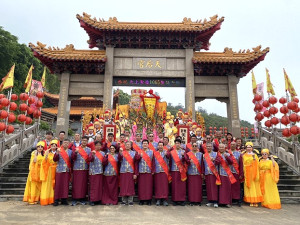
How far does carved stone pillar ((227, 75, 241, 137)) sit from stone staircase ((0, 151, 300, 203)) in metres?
3.10

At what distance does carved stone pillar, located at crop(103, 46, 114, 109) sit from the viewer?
1087cm

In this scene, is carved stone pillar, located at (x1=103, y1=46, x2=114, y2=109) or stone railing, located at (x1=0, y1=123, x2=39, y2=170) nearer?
stone railing, located at (x1=0, y1=123, x2=39, y2=170)

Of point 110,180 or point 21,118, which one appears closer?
point 110,180

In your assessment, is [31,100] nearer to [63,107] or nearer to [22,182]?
[63,107]

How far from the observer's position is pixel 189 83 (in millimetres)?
11188

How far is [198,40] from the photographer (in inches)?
474

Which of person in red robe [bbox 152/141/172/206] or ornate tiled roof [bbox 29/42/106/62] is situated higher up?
ornate tiled roof [bbox 29/42/106/62]

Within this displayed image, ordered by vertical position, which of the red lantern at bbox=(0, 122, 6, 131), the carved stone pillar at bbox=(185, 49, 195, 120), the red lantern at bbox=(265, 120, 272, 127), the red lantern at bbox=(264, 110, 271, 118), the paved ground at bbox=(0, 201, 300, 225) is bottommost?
the paved ground at bbox=(0, 201, 300, 225)

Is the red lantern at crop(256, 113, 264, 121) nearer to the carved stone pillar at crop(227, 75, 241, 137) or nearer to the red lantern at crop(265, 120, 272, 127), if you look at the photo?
the red lantern at crop(265, 120, 272, 127)

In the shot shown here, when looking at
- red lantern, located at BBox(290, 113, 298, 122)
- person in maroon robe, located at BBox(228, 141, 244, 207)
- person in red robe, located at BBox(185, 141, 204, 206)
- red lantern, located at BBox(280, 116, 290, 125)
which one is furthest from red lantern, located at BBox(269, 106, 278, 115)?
person in red robe, located at BBox(185, 141, 204, 206)

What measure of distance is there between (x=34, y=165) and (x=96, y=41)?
888cm

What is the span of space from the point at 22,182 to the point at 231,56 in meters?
10.3

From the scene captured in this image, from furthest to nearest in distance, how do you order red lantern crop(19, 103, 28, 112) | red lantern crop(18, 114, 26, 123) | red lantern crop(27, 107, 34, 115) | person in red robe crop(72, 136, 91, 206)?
red lantern crop(27, 107, 34, 115) < red lantern crop(19, 103, 28, 112) < red lantern crop(18, 114, 26, 123) < person in red robe crop(72, 136, 91, 206)

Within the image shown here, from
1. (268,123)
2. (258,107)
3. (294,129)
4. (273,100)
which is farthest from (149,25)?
(294,129)
